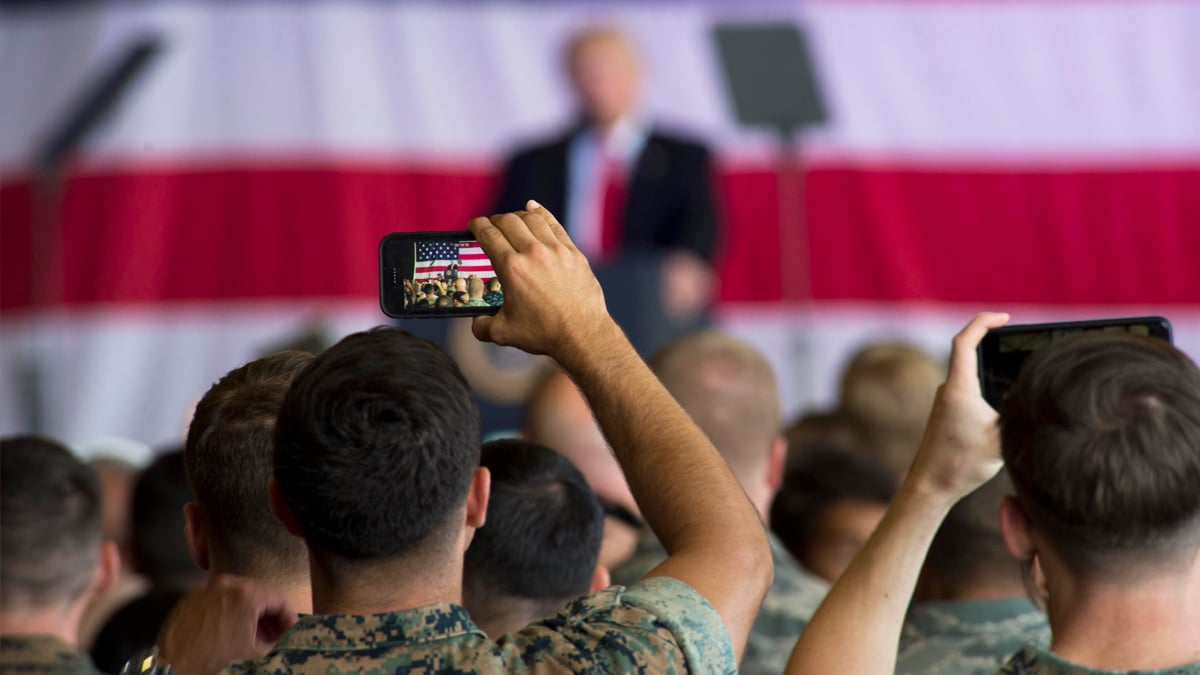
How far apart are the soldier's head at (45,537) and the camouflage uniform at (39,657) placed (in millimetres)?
21

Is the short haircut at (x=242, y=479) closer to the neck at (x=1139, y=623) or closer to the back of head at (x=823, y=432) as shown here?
the neck at (x=1139, y=623)

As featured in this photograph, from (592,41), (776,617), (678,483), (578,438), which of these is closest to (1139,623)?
(678,483)

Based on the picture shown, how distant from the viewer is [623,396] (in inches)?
49.1

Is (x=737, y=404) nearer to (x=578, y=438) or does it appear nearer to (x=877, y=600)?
(x=578, y=438)

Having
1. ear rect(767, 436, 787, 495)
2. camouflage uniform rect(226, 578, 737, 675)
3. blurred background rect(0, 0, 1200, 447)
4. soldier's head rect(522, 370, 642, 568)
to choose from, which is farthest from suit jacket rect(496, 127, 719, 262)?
camouflage uniform rect(226, 578, 737, 675)

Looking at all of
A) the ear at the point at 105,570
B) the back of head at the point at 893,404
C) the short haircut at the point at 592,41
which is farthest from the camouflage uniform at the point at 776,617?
the short haircut at the point at 592,41

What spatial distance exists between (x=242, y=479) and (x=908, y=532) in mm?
584

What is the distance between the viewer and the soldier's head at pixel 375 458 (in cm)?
118

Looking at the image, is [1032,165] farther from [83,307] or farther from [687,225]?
[83,307]

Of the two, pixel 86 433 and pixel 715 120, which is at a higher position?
pixel 715 120

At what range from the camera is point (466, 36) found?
6660mm

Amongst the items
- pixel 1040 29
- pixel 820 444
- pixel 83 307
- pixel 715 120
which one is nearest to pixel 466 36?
pixel 715 120

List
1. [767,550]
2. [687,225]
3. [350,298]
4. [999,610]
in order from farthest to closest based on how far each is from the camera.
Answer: [350,298], [687,225], [999,610], [767,550]

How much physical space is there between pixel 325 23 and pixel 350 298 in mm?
1138
